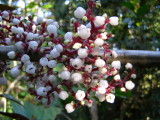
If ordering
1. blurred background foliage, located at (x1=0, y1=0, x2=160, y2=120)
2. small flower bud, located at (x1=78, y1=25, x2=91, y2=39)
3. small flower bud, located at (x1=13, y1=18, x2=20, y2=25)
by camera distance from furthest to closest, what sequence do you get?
1. blurred background foliage, located at (x1=0, y1=0, x2=160, y2=120)
2. small flower bud, located at (x1=13, y1=18, x2=20, y2=25)
3. small flower bud, located at (x1=78, y1=25, x2=91, y2=39)

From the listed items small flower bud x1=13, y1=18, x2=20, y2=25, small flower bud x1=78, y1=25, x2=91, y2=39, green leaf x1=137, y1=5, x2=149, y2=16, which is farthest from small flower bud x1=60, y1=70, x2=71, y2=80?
green leaf x1=137, y1=5, x2=149, y2=16

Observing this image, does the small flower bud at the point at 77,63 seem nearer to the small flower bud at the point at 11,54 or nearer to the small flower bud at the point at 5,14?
the small flower bud at the point at 11,54

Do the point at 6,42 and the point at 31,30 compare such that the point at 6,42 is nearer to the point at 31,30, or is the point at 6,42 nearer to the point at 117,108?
the point at 31,30

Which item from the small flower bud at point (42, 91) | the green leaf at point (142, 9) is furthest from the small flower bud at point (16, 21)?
the green leaf at point (142, 9)

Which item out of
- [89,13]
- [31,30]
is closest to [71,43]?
[89,13]

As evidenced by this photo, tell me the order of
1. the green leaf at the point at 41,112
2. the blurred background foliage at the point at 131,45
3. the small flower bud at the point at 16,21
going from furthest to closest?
1. the blurred background foliage at the point at 131,45
2. the green leaf at the point at 41,112
3. the small flower bud at the point at 16,21

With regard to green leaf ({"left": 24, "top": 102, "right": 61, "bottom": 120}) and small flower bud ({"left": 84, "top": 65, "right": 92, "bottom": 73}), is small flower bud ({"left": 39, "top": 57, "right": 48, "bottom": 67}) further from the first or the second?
green leaf ({"left": 24, "top": 102, "right": 61, "bottom": 120})

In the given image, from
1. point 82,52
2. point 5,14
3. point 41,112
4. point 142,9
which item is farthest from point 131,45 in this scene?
point 82,52

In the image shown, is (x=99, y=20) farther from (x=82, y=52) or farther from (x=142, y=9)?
(x=142, y=9)
